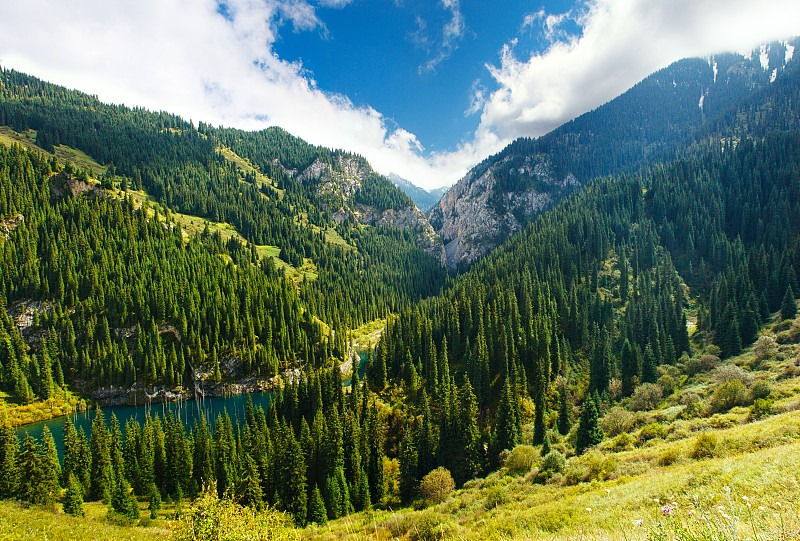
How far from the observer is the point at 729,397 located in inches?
1773

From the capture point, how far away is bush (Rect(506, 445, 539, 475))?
51094mm

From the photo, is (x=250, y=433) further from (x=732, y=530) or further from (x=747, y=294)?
(x=747, y=294)

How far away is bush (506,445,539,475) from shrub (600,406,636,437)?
1414 cm

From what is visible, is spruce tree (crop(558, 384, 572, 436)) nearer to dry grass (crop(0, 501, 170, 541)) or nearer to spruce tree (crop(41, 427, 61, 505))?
dry grass (crop(0, 501, 170, 541))

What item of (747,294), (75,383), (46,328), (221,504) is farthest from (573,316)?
(46,328)

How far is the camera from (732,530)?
779 centimetres

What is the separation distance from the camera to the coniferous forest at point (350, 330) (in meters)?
58.9

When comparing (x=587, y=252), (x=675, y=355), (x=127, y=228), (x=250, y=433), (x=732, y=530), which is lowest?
(x=675, y=355)

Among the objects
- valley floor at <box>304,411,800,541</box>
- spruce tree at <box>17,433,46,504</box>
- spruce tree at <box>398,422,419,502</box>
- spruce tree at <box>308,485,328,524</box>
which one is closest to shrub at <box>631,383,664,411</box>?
valley floor at <box>304,411,800,541</box>

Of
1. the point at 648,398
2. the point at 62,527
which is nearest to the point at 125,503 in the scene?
the point at 62,527

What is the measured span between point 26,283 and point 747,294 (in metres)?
230

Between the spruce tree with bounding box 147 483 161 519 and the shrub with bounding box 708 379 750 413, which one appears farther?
the spruce tree with bounding box 147 483 161 519

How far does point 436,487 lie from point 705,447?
36.7 m

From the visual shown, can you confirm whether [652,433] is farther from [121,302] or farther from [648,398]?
[121,302]
